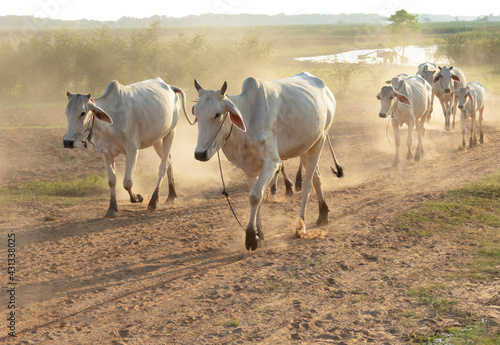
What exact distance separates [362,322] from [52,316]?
2597mm

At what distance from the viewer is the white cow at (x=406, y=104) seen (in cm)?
1245

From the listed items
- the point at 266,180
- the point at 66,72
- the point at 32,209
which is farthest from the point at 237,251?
the point at 66,72

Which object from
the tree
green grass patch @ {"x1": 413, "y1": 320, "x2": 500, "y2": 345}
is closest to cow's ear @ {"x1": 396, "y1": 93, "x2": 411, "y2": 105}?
green grass patch @ {"x1": 413, "y1": 320, "x2": 500, "y2": 345}

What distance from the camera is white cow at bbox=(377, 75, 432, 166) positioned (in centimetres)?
1245

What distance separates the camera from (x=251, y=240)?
6.85m

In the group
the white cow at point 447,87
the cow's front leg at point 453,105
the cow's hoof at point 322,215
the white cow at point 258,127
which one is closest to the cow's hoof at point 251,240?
the white cow at point 258,127

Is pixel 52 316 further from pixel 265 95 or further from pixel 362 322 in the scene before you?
pixel 265 95

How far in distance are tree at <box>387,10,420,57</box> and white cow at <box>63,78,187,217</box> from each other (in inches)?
1609

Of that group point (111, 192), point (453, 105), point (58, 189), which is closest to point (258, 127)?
point (111, 192)

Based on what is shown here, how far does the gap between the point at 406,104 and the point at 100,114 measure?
22.9 ft

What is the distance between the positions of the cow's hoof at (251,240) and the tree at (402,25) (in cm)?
4328

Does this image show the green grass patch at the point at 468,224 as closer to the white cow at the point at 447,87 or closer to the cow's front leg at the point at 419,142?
the cow's front leg at the point at 419,142

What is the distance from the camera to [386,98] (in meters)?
12.4

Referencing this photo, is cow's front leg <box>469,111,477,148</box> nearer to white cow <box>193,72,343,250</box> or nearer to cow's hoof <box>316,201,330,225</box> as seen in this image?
cow's hoof <box>316,201,330,225</box>
